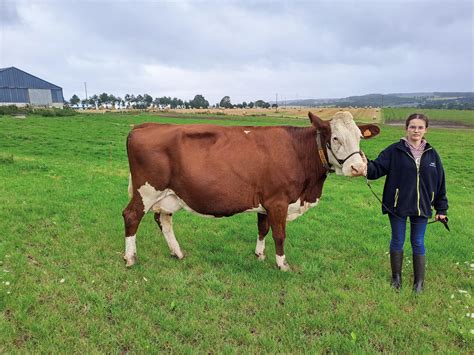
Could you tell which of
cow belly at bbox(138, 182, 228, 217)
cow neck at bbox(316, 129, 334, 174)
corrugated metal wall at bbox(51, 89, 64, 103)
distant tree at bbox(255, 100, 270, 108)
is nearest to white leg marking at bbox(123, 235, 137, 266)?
cow belly at bbox(138, 182, 228, 217)

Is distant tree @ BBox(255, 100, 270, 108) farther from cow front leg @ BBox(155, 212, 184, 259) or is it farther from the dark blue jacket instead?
the dark blue jacket

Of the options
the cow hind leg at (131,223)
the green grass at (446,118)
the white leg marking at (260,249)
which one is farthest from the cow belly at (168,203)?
the green grass at (446,118)

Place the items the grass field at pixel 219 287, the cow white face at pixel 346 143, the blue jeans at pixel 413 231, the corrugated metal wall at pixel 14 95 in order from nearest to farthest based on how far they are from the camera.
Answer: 1. the grass field at pixel 219 287
2. the cow white face at pixel 346 143
3. the blue jeans at pixel 413 231
4. the corrugated metal wall at pixel 14 95

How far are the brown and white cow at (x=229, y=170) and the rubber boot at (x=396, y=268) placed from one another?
4.26 feet

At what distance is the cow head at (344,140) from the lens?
15.5ft

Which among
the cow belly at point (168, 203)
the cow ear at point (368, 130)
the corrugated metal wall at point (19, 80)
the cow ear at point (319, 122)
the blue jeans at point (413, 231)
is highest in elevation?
the corrugated metal wall at point (19, 80)

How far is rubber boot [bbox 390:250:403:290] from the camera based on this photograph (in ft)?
16.5

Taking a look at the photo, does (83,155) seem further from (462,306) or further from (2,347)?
(462,306)

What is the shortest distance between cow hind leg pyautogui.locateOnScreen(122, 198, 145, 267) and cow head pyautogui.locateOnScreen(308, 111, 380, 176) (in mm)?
2788

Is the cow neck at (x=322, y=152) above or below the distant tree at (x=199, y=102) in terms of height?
below

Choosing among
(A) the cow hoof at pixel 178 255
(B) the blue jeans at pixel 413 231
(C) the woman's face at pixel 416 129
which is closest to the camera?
(C) the woman's face at pixel 416 129

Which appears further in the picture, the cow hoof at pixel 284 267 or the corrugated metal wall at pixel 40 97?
the corrugated metal wall at pixel 40 97

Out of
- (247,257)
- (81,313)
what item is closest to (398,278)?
(247,257)

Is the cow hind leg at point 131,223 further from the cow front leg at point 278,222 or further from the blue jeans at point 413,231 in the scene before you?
the blue jeans at point 413,231
